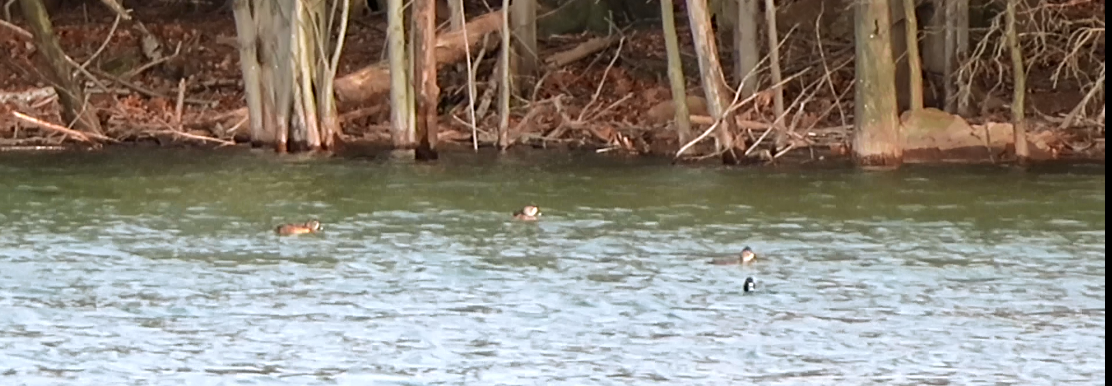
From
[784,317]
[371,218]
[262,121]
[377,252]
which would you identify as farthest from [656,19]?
[784,317]

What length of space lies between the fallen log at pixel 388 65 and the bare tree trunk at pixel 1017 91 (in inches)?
322

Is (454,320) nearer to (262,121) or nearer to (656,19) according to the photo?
A: (262,121)

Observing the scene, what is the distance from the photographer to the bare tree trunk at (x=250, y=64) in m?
25.5

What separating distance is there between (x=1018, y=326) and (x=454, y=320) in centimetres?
342

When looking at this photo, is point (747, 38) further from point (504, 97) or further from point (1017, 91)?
point (1017, 91)

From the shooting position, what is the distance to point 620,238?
53.1 feet

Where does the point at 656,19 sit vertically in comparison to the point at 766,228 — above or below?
above

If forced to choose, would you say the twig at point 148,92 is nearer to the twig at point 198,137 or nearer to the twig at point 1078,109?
the twig at point 198,137

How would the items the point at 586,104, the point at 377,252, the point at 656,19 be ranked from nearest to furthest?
the point at 377,252
the point at 586,104
the point at 656,19

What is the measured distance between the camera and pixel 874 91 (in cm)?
2197

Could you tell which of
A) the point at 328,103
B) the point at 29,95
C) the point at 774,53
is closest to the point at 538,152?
the point at 328,103

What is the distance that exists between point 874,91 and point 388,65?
829cm

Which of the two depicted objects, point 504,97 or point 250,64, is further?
point 250,64

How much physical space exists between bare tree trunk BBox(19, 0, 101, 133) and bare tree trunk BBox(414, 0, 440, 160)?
489cm
